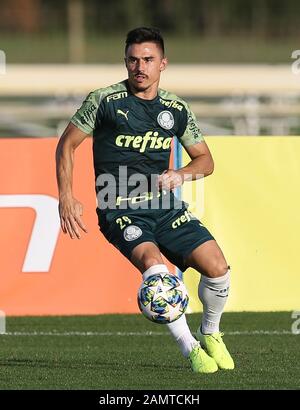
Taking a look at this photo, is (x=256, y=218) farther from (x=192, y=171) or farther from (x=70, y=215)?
(x=70, y=215)

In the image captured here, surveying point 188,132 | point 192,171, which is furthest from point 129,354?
point 188,132

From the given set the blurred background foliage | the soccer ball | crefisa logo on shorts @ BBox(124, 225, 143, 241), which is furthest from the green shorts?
the blurred background foliage

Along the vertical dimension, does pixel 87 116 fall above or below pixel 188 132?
above

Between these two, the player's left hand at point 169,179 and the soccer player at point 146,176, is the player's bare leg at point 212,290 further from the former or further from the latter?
the player's left hand at point 169,179

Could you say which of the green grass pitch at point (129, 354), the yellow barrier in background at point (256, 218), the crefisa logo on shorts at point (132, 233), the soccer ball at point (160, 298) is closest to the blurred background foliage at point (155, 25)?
the yellow barrier in background at point (256, 218)

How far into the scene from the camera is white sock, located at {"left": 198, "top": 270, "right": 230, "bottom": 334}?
334 inches

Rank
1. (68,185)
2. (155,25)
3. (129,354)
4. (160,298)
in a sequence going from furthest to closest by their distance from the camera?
1. (155,25)
2. (129,354)
3. (68,185)
4. (160,298)

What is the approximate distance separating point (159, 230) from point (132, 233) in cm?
24

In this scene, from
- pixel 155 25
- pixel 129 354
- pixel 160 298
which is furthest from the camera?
pixel 155 25

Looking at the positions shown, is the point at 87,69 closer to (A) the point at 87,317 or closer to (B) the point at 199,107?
(B) the point at 199,107

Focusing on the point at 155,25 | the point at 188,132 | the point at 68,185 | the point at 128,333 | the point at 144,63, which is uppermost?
the point at 144,63

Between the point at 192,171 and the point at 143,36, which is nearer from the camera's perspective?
the point at 143,36

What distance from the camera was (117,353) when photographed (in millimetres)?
9547

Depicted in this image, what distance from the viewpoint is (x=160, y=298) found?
8.02 meters
